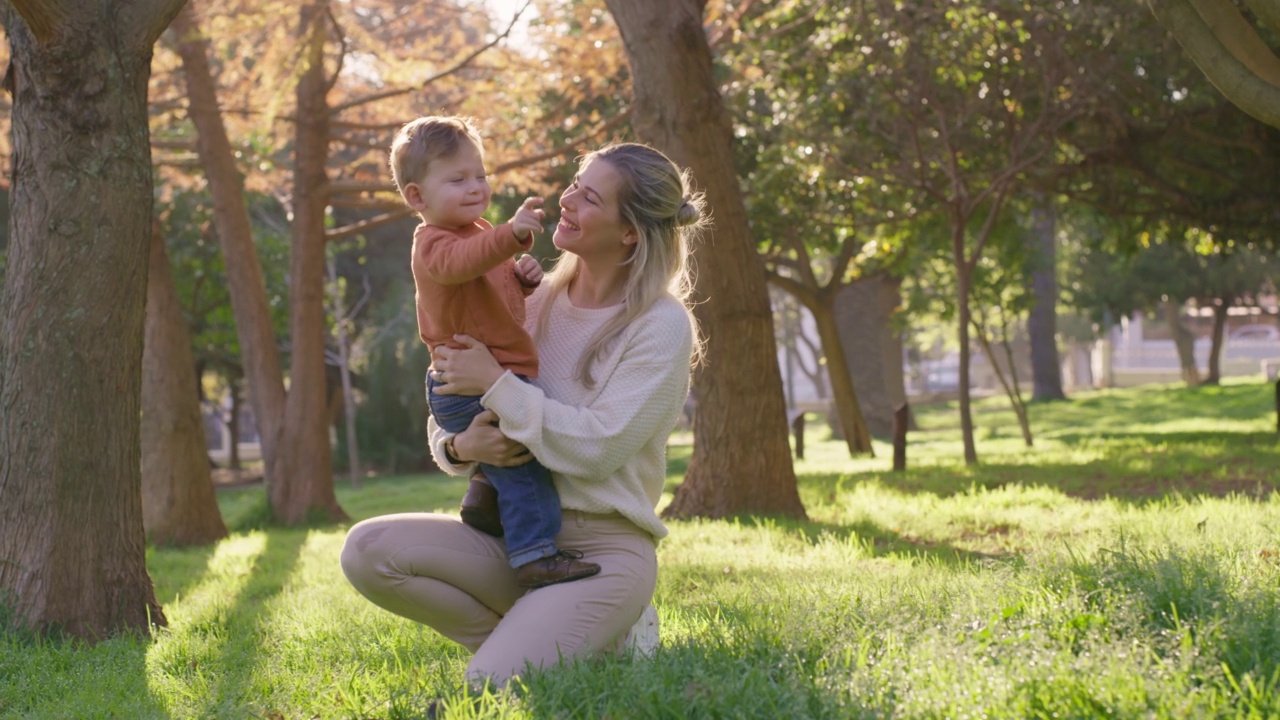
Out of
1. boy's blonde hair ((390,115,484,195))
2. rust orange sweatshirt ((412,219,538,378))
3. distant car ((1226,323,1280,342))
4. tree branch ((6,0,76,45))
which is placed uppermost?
tree branch ((6,0,76,45))

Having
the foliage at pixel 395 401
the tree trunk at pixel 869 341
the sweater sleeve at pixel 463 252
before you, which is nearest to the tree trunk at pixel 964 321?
the sweater sleeve at pixel 463 252

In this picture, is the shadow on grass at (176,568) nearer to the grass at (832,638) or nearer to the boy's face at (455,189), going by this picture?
the grass at (832,638)

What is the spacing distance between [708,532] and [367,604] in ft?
8.68

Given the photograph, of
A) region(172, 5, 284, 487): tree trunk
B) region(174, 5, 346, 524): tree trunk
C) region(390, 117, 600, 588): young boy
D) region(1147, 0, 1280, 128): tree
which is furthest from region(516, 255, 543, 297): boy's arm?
region(174, 5, 346, 524): tree trunk

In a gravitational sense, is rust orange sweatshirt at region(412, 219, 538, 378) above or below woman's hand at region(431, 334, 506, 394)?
above

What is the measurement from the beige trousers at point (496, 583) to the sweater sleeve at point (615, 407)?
0.81ft

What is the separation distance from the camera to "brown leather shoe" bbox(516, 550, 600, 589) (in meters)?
3.77

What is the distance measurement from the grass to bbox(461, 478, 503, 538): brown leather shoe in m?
0.49

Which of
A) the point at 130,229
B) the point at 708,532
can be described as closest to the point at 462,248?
the point at 130,229

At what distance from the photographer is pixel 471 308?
394 centimetres

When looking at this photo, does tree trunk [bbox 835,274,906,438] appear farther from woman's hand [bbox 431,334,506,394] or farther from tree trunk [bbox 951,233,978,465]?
woman's hand [bbox 431,334,506,394]

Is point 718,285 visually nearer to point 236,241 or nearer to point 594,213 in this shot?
point 594,213

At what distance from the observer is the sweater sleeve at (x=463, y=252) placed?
142 inches

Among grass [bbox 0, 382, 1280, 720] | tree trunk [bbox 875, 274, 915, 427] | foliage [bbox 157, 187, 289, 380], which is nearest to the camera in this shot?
grass [bbox 0, 382, 1280, 720]
